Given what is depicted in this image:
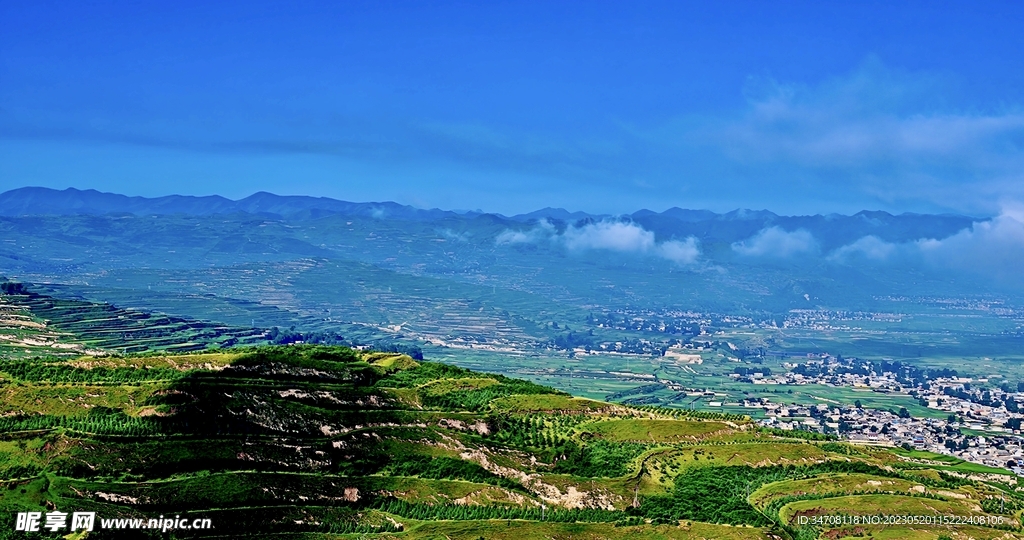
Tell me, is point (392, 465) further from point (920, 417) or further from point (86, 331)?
point (920, 417)

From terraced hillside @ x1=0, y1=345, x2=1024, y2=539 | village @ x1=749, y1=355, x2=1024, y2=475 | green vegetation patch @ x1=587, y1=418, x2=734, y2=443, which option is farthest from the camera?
village @ x1=749, y1=355, x2=1024, y2=475

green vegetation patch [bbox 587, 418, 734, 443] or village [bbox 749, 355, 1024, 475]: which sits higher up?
green vegetation patch [bbox 587, 418, 734, 443]

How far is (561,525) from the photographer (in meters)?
47.7

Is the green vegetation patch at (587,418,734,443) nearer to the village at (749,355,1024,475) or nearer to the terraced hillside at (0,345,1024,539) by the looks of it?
the terraced hillside at (0,345,1024,539)

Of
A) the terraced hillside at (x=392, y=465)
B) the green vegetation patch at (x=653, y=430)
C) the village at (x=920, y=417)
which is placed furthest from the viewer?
the village at (x=920, y=417)

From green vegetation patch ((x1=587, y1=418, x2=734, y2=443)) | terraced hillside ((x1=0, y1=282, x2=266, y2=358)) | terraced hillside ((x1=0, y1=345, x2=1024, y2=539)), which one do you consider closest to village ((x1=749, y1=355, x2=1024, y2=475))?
green vegetation patch ((x1=587, y1=418, x2=734, y2=443))

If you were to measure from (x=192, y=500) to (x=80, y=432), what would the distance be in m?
7.62

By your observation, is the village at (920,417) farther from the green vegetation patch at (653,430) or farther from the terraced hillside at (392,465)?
the terraced hillside at (392,465)

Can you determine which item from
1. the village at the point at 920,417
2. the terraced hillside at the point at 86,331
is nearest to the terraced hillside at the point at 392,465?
the village at the point at 920,417

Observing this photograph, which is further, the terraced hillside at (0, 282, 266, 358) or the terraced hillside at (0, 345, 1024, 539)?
the terraced hillside at (0, 282, 266, 358)

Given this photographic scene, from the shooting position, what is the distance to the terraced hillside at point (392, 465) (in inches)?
1829

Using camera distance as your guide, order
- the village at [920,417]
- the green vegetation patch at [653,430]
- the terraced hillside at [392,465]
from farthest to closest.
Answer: the village at [920,417] < the green vegetation patch at [653,430] < the terraced hillside at [392,465]

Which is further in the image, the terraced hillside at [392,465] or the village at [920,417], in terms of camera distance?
the village at [920,417]

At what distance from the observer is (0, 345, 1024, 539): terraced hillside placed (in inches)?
1829
